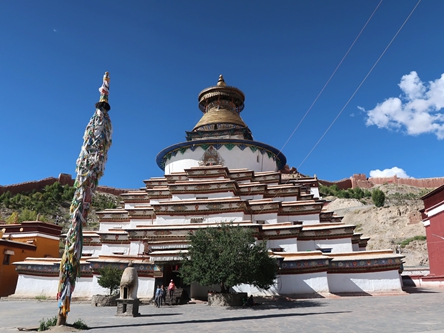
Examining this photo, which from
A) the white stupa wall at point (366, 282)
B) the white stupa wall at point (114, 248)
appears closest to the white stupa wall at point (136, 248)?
the white stupa wall at point (114, 248)

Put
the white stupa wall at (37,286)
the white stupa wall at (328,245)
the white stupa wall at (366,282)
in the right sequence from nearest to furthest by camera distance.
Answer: the white stupa wall at (366,282)
the white stupa wall at (37,286)
the white stupa wall at (328,245)

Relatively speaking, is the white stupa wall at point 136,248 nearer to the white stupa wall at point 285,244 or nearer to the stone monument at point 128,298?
the stone monument at point 128,298

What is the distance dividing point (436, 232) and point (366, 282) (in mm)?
5901

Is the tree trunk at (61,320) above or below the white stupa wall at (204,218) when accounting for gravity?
below

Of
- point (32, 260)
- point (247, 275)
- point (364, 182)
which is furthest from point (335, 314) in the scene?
point (364, 182)

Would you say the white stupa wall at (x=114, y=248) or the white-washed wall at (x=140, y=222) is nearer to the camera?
the white stupa wall at (x=114, y=248)

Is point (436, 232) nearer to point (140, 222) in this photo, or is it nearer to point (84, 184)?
point (140, 222)

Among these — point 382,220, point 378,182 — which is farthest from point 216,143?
point 378,182

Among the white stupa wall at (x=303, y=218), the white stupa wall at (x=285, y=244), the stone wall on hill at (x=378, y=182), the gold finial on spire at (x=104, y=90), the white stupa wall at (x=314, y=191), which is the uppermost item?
the stone wall on hill at (x=378, y=182)

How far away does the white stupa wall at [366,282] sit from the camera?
562 inches

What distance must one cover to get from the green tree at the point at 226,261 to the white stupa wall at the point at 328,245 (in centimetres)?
473

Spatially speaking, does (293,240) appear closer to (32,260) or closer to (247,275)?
(247,275)

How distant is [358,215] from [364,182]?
114 feet

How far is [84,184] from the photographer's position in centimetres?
890
